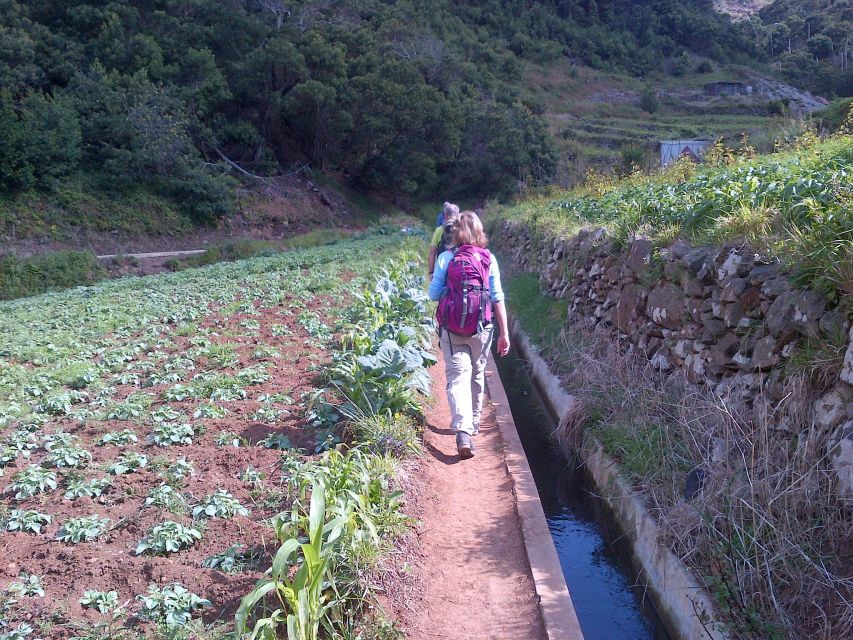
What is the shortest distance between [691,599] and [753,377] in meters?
1.73

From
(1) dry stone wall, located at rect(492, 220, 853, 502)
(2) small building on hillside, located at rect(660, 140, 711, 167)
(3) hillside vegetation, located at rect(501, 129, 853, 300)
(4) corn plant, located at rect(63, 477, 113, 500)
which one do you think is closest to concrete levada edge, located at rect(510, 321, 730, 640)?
(1) dry stone wall, located at rect(492, 220, 853, 502)

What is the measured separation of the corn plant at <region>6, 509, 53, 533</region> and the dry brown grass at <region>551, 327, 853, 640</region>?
4.07 metres

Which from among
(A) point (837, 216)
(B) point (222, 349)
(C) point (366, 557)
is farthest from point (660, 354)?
(B) point (222, 349)

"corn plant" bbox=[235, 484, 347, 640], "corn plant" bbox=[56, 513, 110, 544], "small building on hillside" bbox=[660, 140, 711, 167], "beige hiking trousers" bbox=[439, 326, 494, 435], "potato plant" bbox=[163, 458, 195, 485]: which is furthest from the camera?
"small building on hillside" bbox=[660, 140, 711, 167]

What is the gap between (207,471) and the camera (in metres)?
5.18

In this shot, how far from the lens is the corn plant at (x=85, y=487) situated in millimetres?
4691

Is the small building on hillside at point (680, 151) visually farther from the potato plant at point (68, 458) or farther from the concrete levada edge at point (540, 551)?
the potato plant at point (68, 458)

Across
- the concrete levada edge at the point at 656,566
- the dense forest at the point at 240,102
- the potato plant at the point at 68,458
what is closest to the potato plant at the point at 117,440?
the potato plant at the point at 68,458

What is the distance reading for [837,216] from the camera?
475cm

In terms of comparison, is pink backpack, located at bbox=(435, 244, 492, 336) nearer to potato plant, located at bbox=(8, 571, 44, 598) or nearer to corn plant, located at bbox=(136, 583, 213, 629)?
corn plant, located at bbox=(136, 583, 213, 629)

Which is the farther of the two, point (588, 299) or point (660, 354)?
point (588, 299)

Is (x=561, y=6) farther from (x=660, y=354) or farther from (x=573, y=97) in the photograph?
(x=660, y=354)

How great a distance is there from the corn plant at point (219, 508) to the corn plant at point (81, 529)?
1.83 feet

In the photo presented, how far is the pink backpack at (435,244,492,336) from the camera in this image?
20.1 ft
